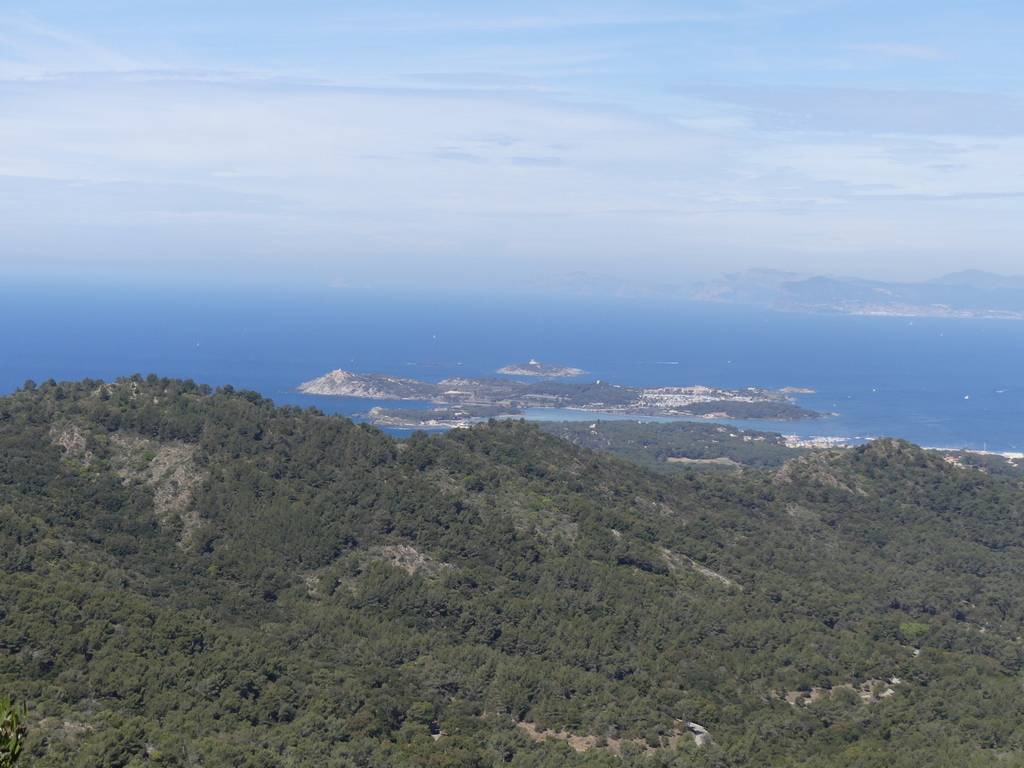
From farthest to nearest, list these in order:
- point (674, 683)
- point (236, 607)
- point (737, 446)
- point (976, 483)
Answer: point (737, 446), point (976, 483), point (236, 607), point (674, 683)

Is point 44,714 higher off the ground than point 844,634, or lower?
higher

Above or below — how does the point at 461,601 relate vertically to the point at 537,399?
above

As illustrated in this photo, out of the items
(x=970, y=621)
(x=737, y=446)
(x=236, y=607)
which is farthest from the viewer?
(x=737, y=446)

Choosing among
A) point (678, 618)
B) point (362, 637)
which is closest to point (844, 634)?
point (678, 618)

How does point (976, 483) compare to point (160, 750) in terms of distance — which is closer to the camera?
point (160, 750)

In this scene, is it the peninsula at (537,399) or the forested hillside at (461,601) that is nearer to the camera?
the forested hillside at (461,601)

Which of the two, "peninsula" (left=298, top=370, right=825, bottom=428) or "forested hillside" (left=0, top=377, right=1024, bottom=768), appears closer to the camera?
"forested hillside" (left=0, top=377, right=1024, bottom=768)

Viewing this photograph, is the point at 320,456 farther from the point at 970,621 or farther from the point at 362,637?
the point at 970,621

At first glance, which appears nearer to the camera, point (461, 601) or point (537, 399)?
point (461, 601)
